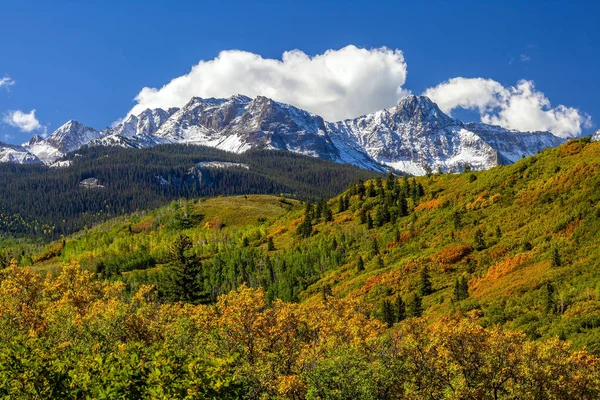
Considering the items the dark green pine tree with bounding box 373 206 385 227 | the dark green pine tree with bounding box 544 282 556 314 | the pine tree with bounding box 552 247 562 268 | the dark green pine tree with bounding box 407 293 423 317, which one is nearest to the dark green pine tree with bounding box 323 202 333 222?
the dark green pine tree with bounding box 373 206 385 227

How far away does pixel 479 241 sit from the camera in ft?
311

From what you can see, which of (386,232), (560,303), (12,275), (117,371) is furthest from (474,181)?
(117,371)

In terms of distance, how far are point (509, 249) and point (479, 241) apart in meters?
8.42

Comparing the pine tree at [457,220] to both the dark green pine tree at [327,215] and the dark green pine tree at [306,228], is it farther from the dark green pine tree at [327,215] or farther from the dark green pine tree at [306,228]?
the dark green pine tree at [306,228]

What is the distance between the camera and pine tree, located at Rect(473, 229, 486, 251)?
94250 mm

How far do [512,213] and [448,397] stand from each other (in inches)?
3113

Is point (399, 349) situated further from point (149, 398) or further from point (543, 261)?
point (543, 261)

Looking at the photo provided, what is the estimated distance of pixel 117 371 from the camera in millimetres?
23594

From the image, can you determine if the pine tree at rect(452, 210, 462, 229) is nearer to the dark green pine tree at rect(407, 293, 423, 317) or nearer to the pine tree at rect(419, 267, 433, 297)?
the pine tree at rect(419, 267, 433, 297)

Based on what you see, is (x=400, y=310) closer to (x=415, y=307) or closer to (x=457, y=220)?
(x=415, y=307)

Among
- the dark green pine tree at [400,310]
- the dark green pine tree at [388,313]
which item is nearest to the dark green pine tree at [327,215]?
the dark green pine tree at [400,310]

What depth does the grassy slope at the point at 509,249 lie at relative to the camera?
6034 cm

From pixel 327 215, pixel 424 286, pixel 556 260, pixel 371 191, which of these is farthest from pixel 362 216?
pixel 556 260

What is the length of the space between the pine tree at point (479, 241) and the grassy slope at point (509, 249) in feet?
4.26
